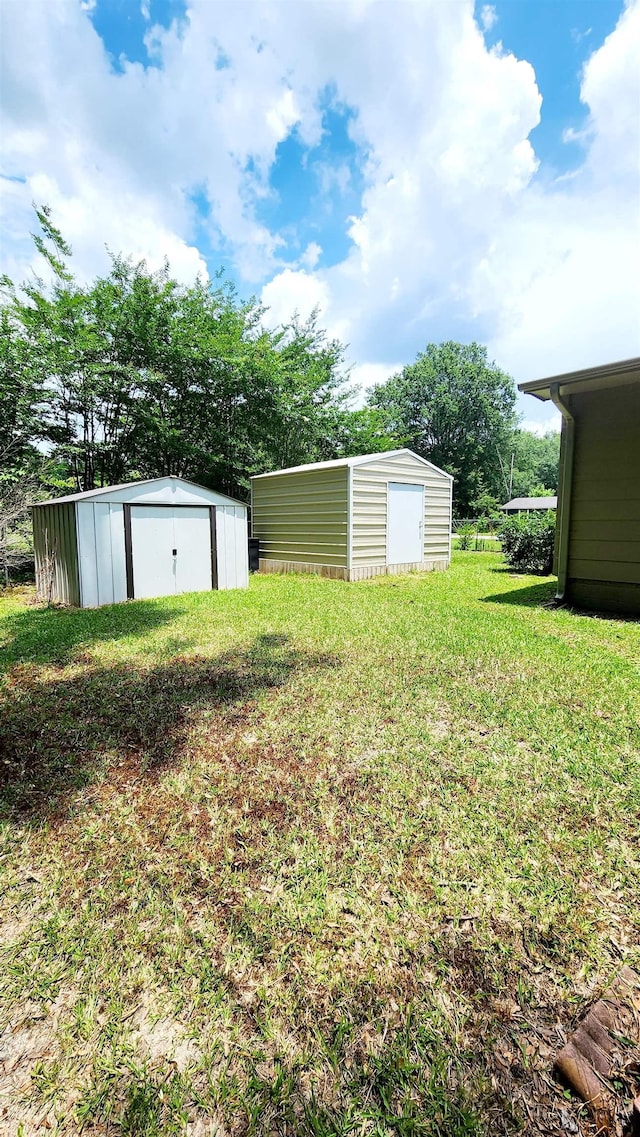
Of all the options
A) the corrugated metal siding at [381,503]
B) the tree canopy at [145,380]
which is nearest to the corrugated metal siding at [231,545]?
the corrugated metal siding at [381,503]

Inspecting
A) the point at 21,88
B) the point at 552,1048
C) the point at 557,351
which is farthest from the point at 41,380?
the point at 557,351

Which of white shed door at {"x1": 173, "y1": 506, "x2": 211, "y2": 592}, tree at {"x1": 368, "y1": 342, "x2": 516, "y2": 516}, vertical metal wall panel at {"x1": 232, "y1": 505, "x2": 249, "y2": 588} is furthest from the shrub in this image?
tree at {"x1": 368, "y1": 342, "x2": 516, "y2": 516}

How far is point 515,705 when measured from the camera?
3.17m

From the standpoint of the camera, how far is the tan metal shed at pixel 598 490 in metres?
5.63

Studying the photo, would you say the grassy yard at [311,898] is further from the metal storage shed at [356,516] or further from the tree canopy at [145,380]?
the tree canopy at [145,380]

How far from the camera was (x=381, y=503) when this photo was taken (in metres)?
9.88

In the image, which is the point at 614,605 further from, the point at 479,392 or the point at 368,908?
the point at 479,392

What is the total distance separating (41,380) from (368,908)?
13.3 meters

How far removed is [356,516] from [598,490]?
14.9ft

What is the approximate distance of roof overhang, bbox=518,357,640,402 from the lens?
484 centimetres

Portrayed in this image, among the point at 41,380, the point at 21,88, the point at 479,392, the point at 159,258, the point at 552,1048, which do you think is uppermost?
the point at 479,392

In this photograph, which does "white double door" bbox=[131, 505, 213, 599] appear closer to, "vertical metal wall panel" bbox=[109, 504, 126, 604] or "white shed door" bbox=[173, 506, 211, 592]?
"white shed door" bbox=[173, 506, 211, 592]

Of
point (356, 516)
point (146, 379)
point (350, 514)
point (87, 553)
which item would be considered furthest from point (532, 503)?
point (87, 553)

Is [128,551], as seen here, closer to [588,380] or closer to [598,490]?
[588,380]
